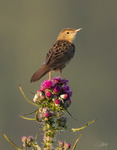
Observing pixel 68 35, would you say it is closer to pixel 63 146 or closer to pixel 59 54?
pixel 59 54

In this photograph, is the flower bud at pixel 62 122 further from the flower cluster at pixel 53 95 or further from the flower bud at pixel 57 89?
the flower bud at pixel 57 89

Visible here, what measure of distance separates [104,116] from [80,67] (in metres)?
41.5

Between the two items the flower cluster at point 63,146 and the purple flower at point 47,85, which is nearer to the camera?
the flower cluster at point 63,146

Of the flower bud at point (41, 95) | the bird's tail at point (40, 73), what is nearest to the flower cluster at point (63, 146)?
the flower bud at point (41, 95)

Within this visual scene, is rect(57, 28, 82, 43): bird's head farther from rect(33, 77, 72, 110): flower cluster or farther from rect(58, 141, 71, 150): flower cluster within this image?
rect(58, 141, 71, 150): flower cluster

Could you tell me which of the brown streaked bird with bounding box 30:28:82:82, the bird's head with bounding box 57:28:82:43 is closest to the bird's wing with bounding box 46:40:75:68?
the brown streaked bird with bounding box 30:28:82:82

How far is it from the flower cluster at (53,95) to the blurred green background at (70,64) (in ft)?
132

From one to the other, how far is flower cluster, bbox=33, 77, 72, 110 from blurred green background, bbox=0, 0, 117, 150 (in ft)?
132

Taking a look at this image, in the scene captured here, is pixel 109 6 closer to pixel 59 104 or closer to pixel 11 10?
pixel 11 10

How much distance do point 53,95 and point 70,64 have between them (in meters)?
92.4

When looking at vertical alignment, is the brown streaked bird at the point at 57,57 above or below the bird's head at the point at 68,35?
below

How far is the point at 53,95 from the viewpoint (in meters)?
6.91

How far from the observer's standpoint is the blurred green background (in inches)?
2977

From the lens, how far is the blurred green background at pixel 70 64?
7562 centimetres
